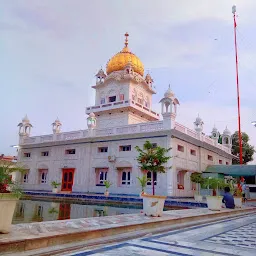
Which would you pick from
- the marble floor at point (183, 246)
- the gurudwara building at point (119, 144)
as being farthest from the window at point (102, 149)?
the marble floor at point (183, 246)

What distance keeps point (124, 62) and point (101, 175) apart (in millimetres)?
11282

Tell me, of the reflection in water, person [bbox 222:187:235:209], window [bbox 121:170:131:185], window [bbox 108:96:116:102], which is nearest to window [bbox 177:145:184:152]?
window [bbox 121:170:131:185]

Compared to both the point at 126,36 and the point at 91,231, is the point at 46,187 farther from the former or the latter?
the point at 91,231

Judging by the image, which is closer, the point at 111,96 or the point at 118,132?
the point at 118,132

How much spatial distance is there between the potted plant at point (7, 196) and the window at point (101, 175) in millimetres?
16284

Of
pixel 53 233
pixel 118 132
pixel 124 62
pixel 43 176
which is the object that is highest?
pixel 124 62

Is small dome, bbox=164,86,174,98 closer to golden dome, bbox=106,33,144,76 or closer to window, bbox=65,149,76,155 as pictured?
golden dome, bbox=106,33,144,76

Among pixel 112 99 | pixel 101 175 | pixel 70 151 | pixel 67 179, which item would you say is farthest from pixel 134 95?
pixel 67 179

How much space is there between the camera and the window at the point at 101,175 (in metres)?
20.2

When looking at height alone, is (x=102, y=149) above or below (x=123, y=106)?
below

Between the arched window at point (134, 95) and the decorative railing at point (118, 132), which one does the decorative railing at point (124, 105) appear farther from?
the decorative railing at point (118, 132)

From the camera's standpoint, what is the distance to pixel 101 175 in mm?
20422

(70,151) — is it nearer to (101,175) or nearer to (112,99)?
(101,175)

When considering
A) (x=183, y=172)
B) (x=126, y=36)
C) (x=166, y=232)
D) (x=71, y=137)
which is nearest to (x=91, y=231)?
(x=166, y=232)
